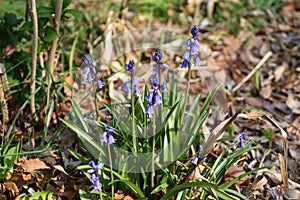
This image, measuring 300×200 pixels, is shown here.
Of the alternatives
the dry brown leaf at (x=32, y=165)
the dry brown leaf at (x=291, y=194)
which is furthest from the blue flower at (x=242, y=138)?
the dry brown leaf at (x=32, y=165)

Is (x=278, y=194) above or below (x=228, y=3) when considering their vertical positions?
below

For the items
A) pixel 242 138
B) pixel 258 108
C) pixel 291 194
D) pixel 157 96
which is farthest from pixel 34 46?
pixel 258 108

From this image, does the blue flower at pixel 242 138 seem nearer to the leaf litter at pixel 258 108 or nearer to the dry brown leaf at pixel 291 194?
the leaf litter at pixel 258 108

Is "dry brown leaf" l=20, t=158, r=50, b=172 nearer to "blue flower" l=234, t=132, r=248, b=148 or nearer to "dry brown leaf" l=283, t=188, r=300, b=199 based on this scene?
"blue flower" l=234, t=132, r=248, b=148

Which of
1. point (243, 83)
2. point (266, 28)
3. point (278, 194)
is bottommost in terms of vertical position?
point (278, 194)

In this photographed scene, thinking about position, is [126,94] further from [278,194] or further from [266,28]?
[266,28]

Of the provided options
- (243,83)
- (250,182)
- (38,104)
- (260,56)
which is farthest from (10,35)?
(260,56)

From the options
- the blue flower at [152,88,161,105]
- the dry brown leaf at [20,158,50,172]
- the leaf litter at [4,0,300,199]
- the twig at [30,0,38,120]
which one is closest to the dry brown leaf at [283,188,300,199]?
the leaf litter at [4,0,300,199]

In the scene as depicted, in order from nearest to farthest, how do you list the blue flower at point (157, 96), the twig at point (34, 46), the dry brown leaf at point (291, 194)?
the blue flower at point (157, 96) → the twig at point (34, 46) → the dry brown leaf at point (291, 194)
